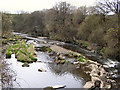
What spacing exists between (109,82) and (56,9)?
3536 centimetres

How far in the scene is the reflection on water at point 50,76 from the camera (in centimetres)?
1042

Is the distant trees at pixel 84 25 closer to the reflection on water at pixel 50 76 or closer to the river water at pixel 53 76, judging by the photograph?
the river water at pixel 53 76

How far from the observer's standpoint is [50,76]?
1195 cm

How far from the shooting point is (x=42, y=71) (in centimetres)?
1309

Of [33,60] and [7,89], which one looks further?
[33,60]

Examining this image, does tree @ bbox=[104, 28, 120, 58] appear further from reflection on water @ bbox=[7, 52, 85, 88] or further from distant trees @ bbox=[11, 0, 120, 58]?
reflection on water @ bbox=[7, 52, 85, 88]

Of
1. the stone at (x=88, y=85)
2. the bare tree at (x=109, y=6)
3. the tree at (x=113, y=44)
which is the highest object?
the bare tree at (x=109, y=6)

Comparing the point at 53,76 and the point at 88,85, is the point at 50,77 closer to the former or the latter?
the point at 53,76

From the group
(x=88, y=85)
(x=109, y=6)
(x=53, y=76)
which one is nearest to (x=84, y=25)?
(x=109, y=6)

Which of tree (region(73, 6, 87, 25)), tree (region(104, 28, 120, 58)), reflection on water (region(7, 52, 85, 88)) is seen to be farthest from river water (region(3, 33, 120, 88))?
tree (region(73, 6, 87, 25))

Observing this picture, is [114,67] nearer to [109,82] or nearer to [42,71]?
[109,82]

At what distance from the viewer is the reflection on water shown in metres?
10.4

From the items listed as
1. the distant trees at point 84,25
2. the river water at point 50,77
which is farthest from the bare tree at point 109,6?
the river water at point 50,77

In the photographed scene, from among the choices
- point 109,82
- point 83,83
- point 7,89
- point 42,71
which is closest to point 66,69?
point 42,71
